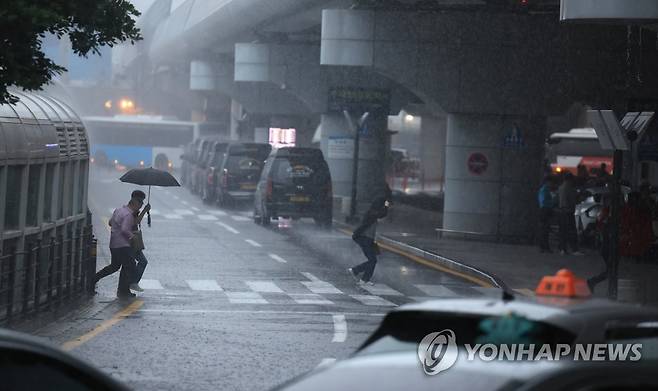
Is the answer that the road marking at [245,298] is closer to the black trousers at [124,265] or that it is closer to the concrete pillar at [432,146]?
the black trousers at [124,265]

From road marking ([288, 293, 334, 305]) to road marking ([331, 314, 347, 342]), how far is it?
78.8 inches

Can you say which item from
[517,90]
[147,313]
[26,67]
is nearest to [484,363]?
[26,67]

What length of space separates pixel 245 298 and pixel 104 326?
15.1 ft

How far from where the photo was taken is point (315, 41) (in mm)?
54562

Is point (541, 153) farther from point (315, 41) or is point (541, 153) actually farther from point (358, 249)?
point (315, 41)

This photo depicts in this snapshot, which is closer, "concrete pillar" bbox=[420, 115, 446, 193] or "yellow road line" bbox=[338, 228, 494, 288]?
"yellow road line" bbox=[338, 228, 494, 288]

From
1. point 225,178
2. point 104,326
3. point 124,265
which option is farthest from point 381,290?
point 225,178

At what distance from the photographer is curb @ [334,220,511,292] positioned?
24547 millimetres

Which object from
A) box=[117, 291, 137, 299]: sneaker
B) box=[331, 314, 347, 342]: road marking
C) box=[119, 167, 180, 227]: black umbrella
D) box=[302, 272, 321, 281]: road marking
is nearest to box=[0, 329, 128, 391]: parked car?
box=[331, 314, 347, 342]: road marking

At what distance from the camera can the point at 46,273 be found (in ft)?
61.0

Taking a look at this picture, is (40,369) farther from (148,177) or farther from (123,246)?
(148,177)

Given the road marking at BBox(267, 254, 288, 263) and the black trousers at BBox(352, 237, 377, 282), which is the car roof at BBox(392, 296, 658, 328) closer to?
the black trousers at BBox(352, 237, 377, 282)

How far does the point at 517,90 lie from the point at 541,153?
6.39 feet

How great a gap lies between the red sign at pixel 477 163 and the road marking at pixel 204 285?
12.7 meters
